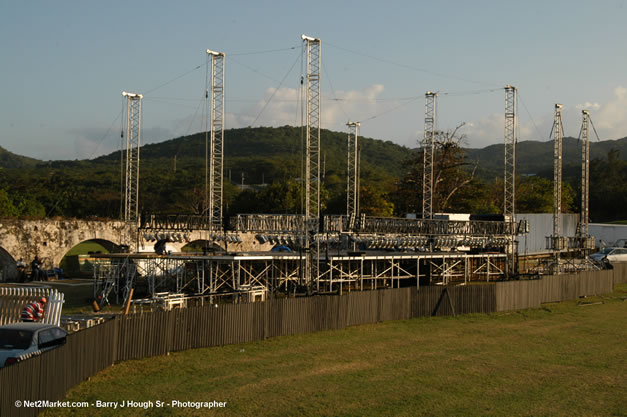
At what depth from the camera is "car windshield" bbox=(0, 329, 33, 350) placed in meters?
17.0

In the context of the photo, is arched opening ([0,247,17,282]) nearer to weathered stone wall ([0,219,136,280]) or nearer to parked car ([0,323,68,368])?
weathered stone wall ([0,219,136,280])

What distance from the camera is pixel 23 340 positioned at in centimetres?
1714

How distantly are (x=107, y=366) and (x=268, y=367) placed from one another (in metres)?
4.98

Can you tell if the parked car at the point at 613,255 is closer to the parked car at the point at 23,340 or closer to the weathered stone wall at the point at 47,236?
the weathered stone wall at the point at 47,236

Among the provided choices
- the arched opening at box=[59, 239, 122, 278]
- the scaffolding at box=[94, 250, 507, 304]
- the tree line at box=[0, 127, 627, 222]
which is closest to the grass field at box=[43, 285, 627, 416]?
the scaffolding at box=[94, 250, 507, 304]

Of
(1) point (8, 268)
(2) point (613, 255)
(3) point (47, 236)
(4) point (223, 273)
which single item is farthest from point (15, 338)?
(2) point (613, 255)

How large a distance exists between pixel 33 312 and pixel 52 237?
31472mm

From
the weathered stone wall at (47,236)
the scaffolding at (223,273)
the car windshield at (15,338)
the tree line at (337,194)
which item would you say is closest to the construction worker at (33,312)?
the car windshield at (15,338)

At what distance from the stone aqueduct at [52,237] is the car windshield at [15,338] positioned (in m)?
27.1

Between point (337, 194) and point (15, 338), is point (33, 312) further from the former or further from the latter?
point (337, 194)

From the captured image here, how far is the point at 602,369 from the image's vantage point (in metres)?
22.6

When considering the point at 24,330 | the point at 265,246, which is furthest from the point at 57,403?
the point at 265,246

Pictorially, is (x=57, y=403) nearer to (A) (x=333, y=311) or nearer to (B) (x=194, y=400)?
(B) (x=194, y=400)

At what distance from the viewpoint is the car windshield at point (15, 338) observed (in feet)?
55.9
